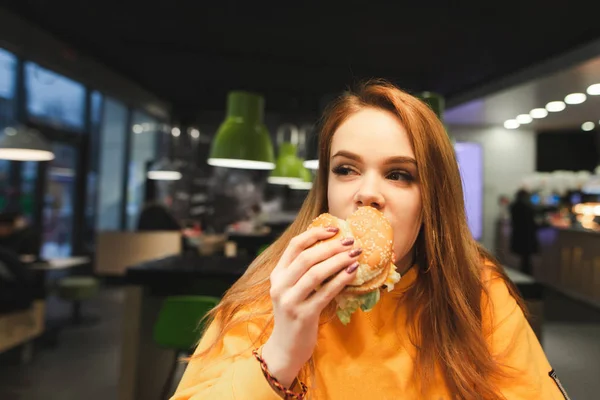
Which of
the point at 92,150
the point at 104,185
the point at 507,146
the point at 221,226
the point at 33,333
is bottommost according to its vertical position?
the point at 33,333

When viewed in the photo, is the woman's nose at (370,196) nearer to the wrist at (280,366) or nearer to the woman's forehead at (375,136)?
the woman's forehead at (375,136)

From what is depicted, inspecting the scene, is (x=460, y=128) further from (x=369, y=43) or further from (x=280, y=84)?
(x=369, y=43)

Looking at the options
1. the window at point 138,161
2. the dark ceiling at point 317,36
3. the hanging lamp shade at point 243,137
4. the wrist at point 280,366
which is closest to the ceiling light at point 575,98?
the dark ceiling at point 317,36

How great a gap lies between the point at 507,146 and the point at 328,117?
Answer: 9867 millimetres

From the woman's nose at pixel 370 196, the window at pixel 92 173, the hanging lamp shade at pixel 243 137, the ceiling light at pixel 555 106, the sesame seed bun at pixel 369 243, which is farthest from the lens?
the window at pixel 92 173

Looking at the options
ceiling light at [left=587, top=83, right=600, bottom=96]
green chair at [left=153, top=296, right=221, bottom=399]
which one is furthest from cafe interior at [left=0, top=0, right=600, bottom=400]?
ceiling light at [left=587, top=83, right=600, bottom=96]

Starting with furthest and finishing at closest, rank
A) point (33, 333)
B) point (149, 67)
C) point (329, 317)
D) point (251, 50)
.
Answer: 1. point (149, 67)
2. point (251, 50)
3. point (33, 333)
4. point (329, 317)

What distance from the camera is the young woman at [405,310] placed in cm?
101

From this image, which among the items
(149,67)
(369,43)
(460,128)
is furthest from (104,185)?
(460,128)

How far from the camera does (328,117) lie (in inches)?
46.7

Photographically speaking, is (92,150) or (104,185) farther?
(104,185)

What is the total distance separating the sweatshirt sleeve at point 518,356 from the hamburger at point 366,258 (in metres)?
0.34

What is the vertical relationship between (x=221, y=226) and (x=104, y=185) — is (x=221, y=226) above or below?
below

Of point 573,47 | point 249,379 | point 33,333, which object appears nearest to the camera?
point 249,379
